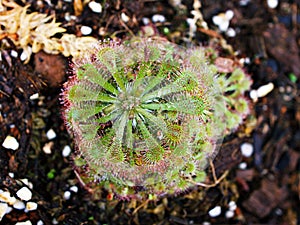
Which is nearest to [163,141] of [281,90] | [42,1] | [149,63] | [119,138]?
[119,138]

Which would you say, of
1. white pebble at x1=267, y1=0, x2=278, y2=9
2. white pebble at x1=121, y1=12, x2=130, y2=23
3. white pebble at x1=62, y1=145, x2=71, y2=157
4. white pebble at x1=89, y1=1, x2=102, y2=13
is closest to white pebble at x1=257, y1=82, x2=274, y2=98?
white pebble at x1=267, y1=0, x2=278, y2=9

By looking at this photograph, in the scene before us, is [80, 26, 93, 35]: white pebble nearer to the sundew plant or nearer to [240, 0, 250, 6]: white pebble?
the sundew plant

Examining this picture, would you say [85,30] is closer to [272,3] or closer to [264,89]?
[264,89]

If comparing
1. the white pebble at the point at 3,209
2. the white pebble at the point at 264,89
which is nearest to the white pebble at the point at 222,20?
the white pebble at the point at 264,89

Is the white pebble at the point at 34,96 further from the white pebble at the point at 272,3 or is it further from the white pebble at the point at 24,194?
the white pebble at the point at 272,3

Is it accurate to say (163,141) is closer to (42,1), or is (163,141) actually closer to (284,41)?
(42,1)
